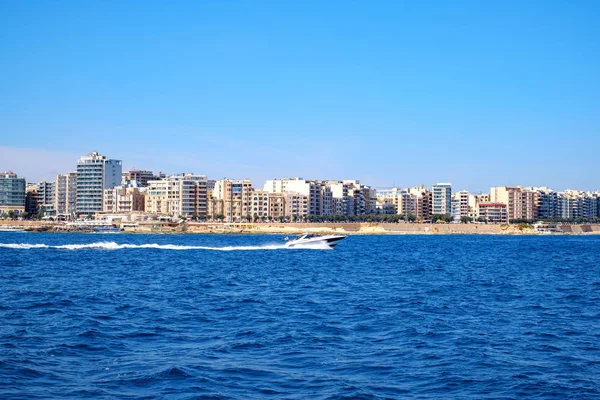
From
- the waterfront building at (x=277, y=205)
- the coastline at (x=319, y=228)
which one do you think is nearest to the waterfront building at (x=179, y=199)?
the waterfront building at (x=277, y=205)

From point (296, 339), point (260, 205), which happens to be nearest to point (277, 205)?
point (260, 205)

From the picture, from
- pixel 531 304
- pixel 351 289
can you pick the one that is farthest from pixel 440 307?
pixel 351 289

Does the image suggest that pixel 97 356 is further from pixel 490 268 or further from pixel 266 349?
pixel 490 268

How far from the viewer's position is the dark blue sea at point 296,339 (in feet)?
49.9

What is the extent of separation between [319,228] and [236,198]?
1434 inches

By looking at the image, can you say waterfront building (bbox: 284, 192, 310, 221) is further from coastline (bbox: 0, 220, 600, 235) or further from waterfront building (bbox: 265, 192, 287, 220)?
coastline (bbox: 0, 220, 600, 235)

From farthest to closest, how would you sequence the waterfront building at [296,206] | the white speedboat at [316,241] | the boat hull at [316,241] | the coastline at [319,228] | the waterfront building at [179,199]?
the waterfront building at [296,206]
the waterfront building at [179,199]
the coastline at [319,228]
the boat hull at [316,241]
the white speedboat at [316,241]

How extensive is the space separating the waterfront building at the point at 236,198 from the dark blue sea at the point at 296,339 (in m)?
156

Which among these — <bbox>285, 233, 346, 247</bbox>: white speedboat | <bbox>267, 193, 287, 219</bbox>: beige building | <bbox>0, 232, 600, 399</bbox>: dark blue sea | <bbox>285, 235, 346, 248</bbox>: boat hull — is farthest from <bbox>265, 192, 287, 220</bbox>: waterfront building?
<bbox>0, 232, 600, 399</bbox>: dark blue sea

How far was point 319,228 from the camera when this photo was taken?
547 ft

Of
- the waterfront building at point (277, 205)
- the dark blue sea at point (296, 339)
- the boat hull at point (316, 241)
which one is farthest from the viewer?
the waterfront building at point (277, 205)

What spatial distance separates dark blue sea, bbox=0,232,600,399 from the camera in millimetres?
15219

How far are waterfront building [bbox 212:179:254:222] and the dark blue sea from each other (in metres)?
156

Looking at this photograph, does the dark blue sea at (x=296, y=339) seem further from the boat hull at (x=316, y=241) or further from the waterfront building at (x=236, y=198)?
the waterfront building at (x=236, y=198)
